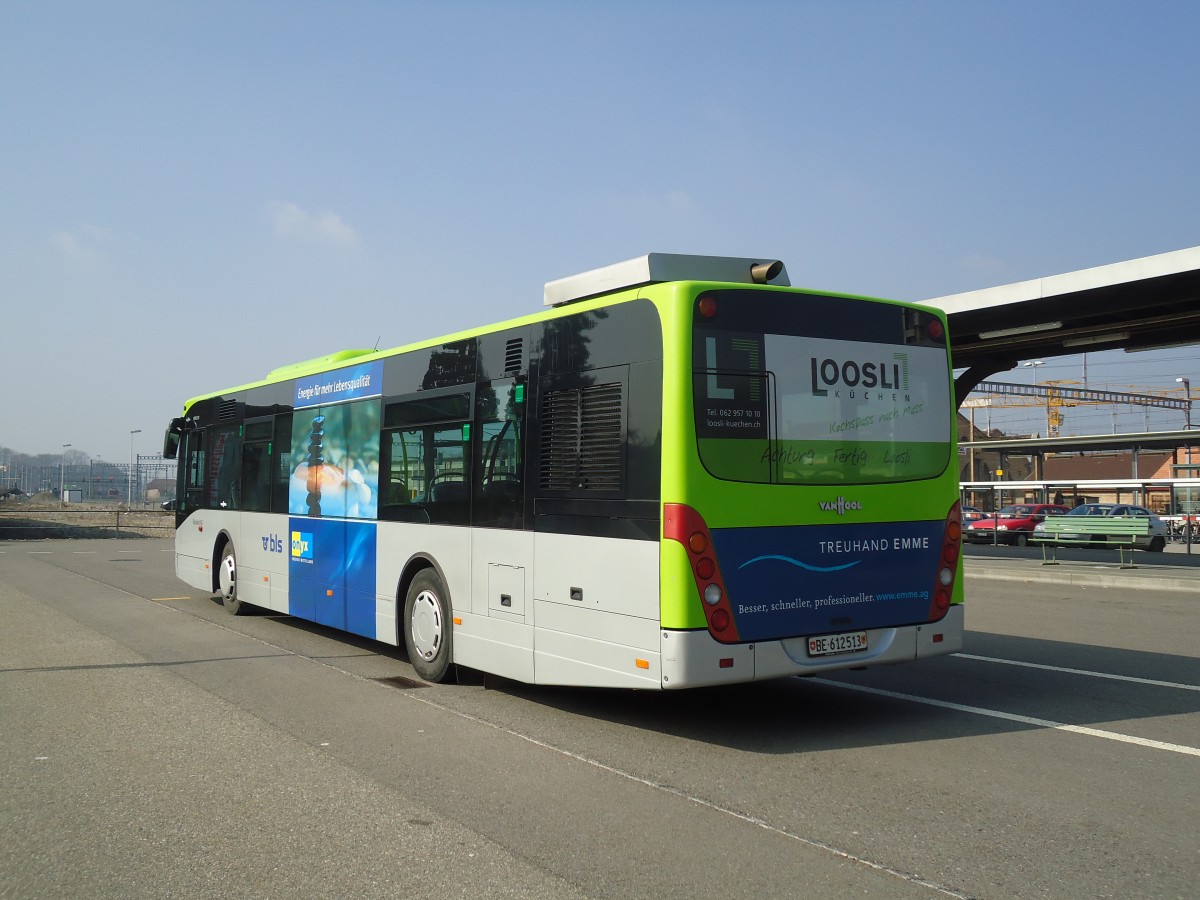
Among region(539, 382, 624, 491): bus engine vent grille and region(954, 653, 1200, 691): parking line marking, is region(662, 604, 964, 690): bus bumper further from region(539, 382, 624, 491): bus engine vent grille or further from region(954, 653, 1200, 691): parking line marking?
region(954, 653, 1200, 691): parking line marking

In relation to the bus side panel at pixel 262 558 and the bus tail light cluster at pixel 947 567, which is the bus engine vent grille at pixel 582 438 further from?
the bus side panel at pixel 262 558

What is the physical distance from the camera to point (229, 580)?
1395 centimetres

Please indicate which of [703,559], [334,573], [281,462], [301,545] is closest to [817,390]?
[703,559]

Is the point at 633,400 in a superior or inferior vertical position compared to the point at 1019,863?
superior

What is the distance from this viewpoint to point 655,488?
6.56 meters

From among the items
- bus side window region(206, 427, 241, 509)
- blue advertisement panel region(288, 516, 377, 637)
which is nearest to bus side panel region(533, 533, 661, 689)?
blue advertisement panel region(288, 516, 377, 637)

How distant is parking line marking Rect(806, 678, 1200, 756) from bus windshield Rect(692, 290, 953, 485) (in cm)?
179

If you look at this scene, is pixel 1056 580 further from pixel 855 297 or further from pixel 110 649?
pixel 110 649

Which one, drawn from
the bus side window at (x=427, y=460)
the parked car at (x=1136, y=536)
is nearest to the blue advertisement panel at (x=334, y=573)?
the bus side window at (x=427, y=460)

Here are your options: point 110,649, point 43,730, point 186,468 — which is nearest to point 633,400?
point 43,730

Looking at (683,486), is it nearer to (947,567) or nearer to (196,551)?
(947,567)

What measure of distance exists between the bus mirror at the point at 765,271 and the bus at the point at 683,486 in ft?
0.05

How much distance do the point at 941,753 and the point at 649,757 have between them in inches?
72.2

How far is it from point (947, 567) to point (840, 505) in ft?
3.92
